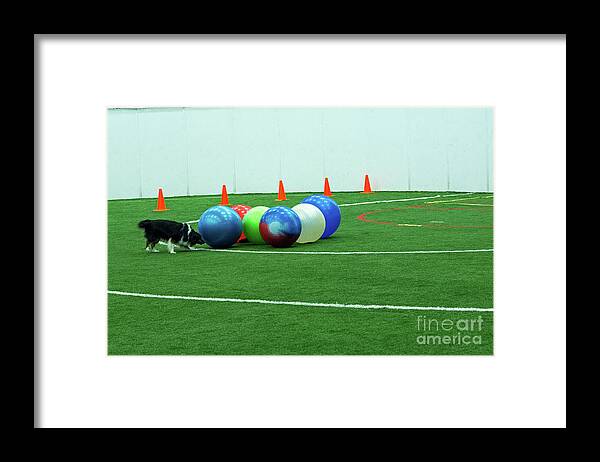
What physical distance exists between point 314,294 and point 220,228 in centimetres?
385

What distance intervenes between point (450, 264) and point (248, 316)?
3499 millimetres

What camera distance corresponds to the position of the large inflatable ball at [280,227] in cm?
1203

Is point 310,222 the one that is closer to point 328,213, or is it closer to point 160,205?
point 328,213

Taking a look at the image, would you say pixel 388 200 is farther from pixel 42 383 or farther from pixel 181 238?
pixel 42 383

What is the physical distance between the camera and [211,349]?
21.7ft

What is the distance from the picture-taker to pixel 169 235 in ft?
39.9

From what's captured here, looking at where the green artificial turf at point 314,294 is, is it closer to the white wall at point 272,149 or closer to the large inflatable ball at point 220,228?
the large inflatable ball at point 220,228

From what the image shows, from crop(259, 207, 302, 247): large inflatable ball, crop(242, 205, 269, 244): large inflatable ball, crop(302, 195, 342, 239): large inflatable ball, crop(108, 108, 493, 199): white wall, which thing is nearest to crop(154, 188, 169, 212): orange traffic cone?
crop(108, 108, 493, 199): white wall

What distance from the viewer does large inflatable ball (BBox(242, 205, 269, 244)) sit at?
12688 millimetres

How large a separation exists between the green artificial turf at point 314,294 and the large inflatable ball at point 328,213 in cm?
26

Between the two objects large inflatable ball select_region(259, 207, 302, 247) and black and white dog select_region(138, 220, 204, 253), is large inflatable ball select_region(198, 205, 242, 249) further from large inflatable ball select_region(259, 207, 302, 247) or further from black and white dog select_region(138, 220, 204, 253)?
large inflatable ball select_region(259, 207, 302, 247)

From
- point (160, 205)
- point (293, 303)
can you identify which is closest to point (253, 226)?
point (293, 303)

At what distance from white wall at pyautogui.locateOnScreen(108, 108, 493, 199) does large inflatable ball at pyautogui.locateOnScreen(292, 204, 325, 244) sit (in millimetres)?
11302

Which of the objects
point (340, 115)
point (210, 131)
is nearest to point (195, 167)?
point (210, 131)
